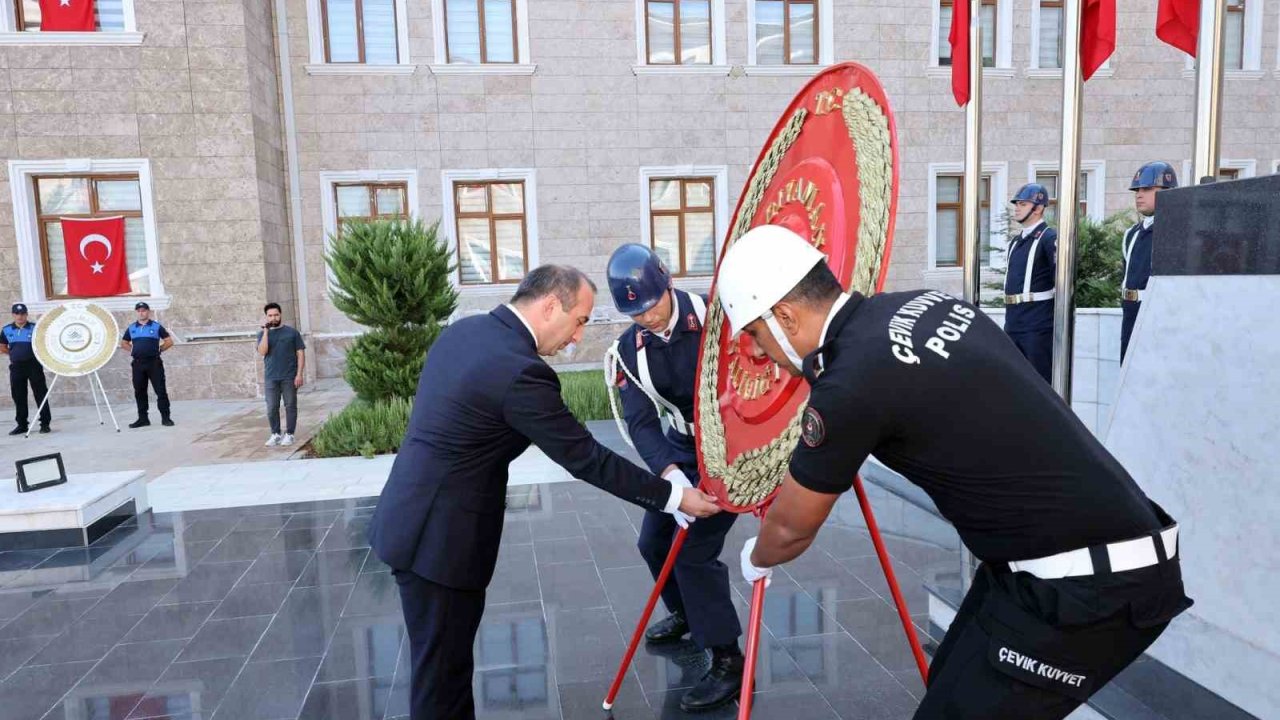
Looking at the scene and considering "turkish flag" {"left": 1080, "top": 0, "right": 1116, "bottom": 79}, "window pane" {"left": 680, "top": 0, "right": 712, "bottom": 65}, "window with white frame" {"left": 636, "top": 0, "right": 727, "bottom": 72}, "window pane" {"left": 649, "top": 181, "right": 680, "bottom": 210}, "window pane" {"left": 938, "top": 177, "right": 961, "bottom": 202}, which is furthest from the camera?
"window pane" {"left": 938, "top": 177, "right": 961, "bottom": 202}

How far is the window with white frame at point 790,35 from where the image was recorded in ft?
51.8

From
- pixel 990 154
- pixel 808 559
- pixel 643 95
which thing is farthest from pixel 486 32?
pixel 808 559

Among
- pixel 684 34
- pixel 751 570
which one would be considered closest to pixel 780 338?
pixel 751 570

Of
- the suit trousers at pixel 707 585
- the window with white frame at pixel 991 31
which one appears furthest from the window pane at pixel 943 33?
the suit trousers at pixel 707 585

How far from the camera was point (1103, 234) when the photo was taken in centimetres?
893

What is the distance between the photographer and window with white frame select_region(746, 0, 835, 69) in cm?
1578

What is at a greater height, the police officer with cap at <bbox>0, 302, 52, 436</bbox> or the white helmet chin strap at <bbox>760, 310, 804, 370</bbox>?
the white helmet chin strap at <bbox>760, 310, 804, 370</bbox>

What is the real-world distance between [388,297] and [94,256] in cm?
768

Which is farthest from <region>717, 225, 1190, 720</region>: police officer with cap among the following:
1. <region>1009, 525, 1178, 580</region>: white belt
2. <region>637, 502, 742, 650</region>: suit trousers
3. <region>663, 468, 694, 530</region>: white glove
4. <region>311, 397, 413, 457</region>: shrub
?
<region>311, 397, 413, 457</region>: shrub

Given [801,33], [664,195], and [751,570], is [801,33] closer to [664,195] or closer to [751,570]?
[664,195]

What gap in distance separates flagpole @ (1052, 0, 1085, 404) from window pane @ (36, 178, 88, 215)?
51.1ft

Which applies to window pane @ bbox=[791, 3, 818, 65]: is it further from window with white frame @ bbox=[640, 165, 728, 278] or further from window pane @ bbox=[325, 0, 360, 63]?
window pane @ bbox=[325, 0, 360, 63]

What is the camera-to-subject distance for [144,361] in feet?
37.5

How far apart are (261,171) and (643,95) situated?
7.39m
